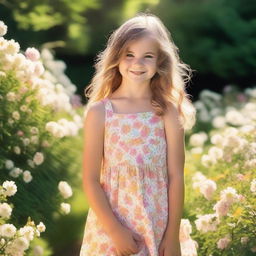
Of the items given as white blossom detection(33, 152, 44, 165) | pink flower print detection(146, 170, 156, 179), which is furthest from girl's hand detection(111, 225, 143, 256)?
white blossom detection(33, 152, 44, 165)

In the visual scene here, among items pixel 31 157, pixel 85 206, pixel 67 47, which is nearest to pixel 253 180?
pixel 31 157

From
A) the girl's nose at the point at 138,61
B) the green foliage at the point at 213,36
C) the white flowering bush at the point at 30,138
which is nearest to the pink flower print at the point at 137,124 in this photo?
the girl's nose at the point at 138,61

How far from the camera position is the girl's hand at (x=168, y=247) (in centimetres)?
302

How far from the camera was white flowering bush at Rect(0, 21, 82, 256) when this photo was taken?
13.7 feet

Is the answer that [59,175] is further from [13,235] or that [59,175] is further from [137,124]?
[137,124]

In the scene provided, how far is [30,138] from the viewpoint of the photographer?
439cm

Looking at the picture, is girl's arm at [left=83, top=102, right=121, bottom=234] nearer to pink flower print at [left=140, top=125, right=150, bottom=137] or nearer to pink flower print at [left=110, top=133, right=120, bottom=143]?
pink flower print at [left=110, top=133, right=120, bottom=143]

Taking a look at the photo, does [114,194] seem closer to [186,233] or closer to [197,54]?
[186,233]

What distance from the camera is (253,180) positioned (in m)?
3.71

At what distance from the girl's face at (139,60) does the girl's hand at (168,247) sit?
0.67m

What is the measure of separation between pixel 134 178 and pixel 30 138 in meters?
1.50

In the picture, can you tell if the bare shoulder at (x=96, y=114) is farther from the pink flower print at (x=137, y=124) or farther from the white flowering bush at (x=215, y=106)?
the white flowering bush at (x=215, y=106)

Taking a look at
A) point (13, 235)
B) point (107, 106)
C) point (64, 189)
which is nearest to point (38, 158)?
point (64, 189)

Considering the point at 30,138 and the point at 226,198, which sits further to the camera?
the point at 30,138
